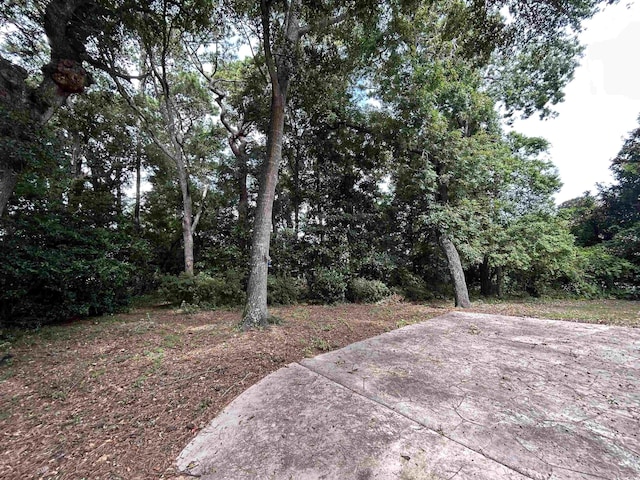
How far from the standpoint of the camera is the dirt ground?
59.0 inches

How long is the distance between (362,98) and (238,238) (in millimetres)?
5757

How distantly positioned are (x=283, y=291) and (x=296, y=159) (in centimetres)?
463

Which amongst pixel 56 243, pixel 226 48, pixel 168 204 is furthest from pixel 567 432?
pixel 168 204

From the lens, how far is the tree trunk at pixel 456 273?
642cm

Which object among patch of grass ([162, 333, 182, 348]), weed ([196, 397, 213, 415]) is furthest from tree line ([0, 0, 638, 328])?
weed ([196, 397, 213, 415])

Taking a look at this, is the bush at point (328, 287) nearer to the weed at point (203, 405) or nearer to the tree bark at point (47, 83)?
the weed at point (203, 405)

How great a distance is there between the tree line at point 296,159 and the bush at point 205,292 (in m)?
0.06

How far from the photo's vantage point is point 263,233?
400 centimetres

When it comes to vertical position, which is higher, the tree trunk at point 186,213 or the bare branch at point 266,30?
the bare branch at point 266,30

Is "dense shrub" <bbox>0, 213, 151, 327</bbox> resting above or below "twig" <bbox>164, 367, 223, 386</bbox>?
above

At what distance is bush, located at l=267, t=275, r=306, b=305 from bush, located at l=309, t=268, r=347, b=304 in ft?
1.43

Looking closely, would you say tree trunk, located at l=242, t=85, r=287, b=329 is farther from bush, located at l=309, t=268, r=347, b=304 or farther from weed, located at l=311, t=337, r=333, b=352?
bush, located at l=309, t=268, r=347, b=304

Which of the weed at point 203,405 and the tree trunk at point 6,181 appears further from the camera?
the tree trunk at point 6,181

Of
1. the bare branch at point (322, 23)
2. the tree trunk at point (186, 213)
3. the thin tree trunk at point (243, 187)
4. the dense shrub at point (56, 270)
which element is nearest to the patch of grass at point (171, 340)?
the dense shrub at point (56, 270)
